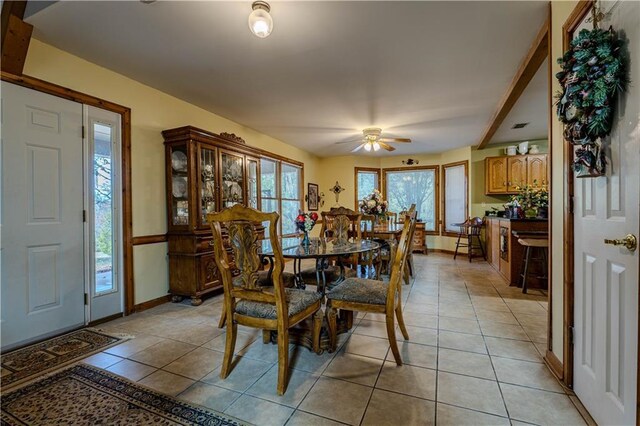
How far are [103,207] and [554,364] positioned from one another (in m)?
3.99

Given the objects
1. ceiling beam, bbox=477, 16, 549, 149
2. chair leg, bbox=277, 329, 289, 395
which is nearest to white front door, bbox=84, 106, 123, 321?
chair leg, bbox=277, 329, 289, 395

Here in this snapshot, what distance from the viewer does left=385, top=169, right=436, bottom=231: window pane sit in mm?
7275

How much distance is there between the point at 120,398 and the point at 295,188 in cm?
498

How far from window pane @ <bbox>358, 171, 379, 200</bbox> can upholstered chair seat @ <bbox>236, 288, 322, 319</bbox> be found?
18.7 ft

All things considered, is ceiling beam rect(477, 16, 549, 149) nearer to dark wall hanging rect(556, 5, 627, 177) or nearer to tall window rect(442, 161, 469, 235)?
dark wall hanging rect(556, 5, 627, 177)

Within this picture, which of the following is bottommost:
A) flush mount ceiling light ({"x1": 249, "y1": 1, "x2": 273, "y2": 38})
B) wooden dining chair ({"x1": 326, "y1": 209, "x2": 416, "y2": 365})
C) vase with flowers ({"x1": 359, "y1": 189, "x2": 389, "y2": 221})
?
wooden dining chair ({"x1": 326, "y1": 209, "x2": 416, "y2": 365})

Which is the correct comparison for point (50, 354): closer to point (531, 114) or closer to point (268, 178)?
point (268, 178)

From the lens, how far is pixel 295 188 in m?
6.32

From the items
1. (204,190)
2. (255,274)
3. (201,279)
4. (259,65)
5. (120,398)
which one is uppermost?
(259,65)

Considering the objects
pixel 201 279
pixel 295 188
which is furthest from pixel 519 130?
pixel 201 279

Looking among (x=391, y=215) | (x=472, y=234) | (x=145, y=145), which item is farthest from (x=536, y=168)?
(x=145, y=145)

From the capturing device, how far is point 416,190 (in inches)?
293

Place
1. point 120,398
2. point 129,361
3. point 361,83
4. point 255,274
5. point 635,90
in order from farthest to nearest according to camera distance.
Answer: point 361,83 < point 129,361 < point 255,274 < point 120,398 < point 635,90

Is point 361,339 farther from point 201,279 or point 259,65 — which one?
point 259,65
